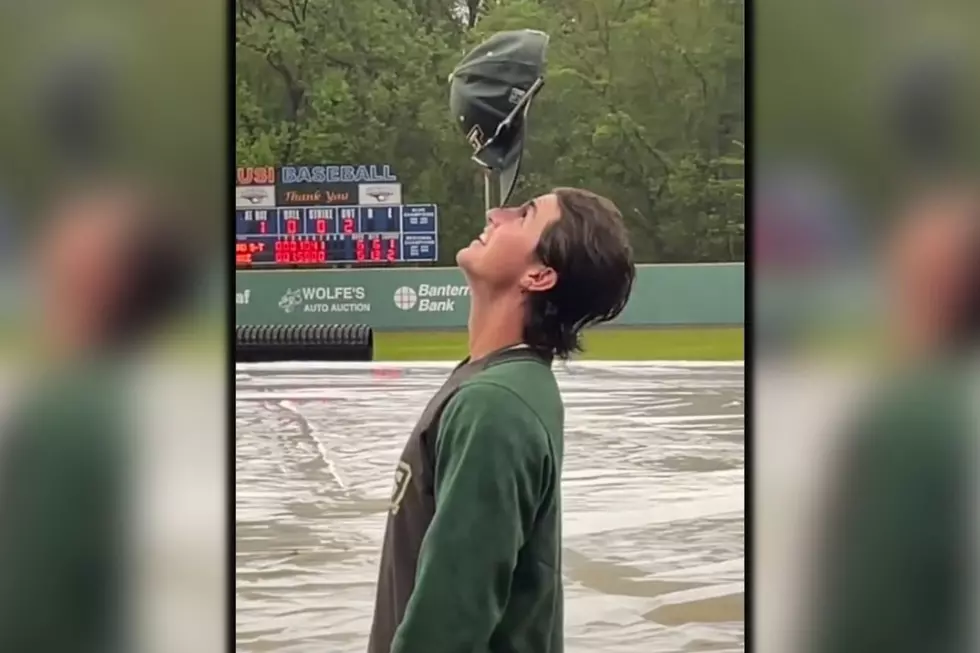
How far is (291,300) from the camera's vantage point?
1.24 metres

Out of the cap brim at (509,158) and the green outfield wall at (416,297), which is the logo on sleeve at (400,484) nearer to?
the green outfield wall at (416,297)

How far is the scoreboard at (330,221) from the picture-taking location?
48.8 inches

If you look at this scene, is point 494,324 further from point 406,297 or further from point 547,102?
point 547,102

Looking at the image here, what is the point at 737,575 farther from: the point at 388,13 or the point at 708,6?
the point at 388,13

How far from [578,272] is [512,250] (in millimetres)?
90

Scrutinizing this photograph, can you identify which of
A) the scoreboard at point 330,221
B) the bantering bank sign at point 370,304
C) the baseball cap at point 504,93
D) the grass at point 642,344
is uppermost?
the baseball cap at point 504,93

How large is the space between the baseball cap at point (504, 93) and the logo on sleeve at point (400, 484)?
374 millimetres

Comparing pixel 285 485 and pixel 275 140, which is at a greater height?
pixel 275 140
